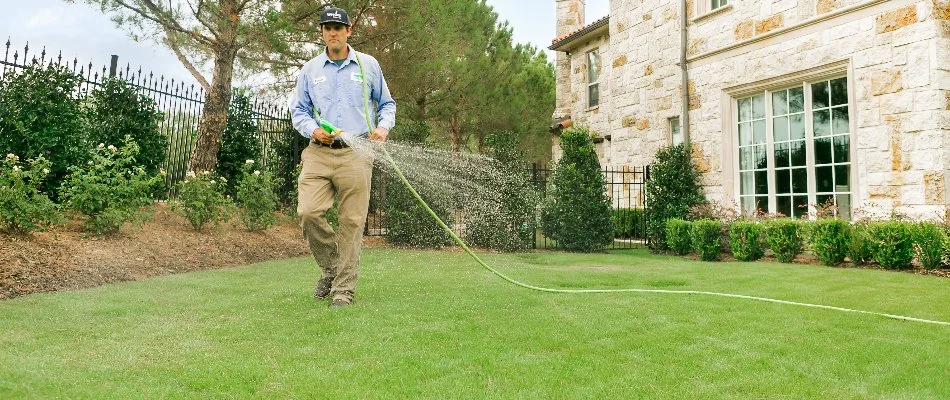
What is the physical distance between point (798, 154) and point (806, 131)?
1.13ft

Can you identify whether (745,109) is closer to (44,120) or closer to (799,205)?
(799,205)

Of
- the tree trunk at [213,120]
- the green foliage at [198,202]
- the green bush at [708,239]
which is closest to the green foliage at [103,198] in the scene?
the green foliage at [198,202]

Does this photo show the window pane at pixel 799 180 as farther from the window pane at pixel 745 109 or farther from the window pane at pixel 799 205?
the window pane at pixel 745 109

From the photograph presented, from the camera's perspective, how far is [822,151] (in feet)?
27.2

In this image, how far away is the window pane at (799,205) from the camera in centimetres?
854

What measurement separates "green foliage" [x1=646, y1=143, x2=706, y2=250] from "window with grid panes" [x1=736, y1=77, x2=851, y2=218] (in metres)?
0.75

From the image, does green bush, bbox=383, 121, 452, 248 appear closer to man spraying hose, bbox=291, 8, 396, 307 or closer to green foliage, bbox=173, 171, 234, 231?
green foliage, bbox=173, 171, 234, 231

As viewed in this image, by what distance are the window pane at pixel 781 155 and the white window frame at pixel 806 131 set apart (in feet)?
0.16

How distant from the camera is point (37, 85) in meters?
6.87

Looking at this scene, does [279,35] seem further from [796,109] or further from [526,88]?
[526,88]

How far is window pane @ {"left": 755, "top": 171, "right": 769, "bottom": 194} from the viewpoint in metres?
9.09

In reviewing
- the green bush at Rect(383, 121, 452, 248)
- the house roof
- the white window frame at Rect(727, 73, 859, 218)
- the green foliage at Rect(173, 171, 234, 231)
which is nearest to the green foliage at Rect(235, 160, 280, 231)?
the green foliage at Rect(173, 171, 234, 231)

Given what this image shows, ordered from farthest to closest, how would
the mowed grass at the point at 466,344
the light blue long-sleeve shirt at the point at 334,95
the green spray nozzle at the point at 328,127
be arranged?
the light blue long-sleeve shirt at the point at 334,95
the green spray nozzle at the point at 328,127
the mowed grass at the point at 466,344

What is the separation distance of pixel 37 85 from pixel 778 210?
9.61 metres
